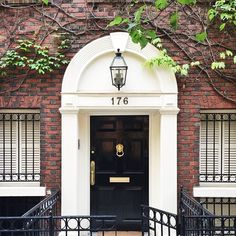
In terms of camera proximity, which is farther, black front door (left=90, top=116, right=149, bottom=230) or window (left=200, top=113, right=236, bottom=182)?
black front door (left=90, top=116, right=149, bottom=230)

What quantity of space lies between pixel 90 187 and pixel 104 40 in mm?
2599

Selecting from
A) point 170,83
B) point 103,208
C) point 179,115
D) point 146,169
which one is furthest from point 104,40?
point 103,208

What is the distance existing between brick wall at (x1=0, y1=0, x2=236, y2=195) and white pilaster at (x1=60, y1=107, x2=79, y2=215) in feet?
0.70

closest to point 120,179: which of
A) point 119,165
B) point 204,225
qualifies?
point 119,165

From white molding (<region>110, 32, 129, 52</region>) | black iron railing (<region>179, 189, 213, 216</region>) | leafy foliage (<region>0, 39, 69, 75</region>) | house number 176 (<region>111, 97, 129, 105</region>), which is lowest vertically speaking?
black iron railing (<region>179, 189, 213, 216</region>)

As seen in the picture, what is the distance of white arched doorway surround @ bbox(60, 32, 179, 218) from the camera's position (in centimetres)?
688

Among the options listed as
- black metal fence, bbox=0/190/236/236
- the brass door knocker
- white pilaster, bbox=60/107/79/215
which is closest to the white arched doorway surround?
white pilaster, bbox=60/107/79/215

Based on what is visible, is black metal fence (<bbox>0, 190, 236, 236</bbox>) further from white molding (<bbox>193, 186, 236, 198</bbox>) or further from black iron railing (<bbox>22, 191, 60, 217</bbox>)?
white molding (<bbox>193, 186, 236, 198</bbox>)

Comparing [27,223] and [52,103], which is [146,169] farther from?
[27,223]

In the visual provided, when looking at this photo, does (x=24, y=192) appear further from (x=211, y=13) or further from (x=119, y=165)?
(x=211, y=13)

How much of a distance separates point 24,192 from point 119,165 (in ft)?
5.64

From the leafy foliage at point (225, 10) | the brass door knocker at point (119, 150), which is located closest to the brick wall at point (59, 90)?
the leafy foliage at point (225, 10)

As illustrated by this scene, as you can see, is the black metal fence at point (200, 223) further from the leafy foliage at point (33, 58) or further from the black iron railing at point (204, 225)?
the leafy foliage at point (33, 58)

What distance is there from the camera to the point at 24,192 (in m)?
7.03
